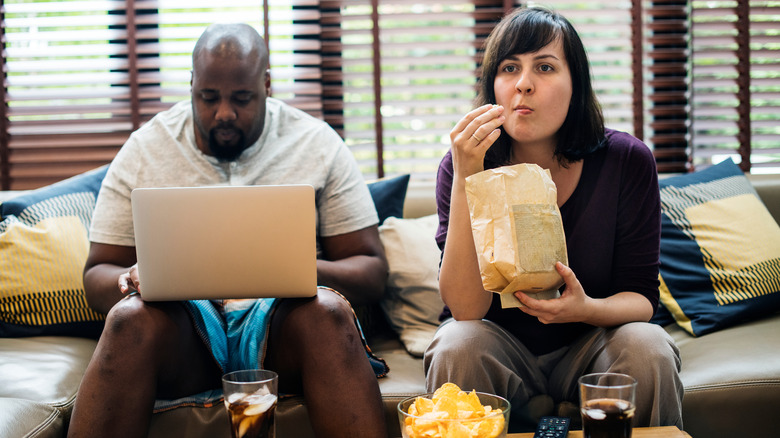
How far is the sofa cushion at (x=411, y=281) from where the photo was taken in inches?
75.4

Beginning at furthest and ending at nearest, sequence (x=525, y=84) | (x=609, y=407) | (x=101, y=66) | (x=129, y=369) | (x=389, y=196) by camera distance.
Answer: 1. (x=101, y=66)
2. (x=389, y=196)
3. (x=525, y=84)
4. (x=129, y=369)
5. (x=609, y=407)

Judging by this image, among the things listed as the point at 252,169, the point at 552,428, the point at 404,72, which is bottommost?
the point at 552,428

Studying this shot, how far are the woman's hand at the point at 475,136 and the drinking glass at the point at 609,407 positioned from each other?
525mm

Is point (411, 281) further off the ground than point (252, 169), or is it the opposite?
point (252, 169)

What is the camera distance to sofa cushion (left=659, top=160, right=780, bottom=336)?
6.01 feet

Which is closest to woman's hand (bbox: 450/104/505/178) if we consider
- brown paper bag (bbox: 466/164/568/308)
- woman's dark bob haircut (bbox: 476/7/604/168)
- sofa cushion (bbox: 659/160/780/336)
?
brown paper bag (bbox: 466/164/568/308)

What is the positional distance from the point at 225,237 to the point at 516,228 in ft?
1.80

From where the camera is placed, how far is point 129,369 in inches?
51.3

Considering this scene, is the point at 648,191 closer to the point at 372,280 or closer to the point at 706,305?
the point at 706,305

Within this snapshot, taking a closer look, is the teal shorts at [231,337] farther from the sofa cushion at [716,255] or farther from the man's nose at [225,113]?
the sofa cushion at [716,255]

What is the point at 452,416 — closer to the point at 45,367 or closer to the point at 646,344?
the point at 646,344

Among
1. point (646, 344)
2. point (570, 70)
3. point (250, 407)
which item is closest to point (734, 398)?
point (646, 344)

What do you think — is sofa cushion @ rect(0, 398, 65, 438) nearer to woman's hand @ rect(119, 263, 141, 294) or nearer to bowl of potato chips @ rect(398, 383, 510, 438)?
woman's hand @ rect(119, 263, 141, 294)

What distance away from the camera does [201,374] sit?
4.98 ft
